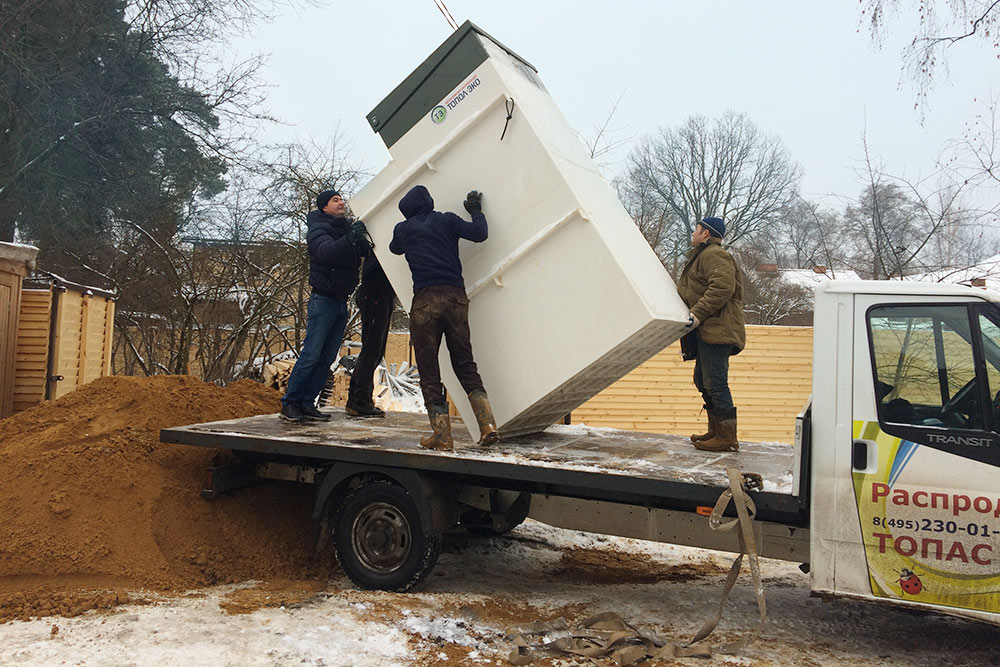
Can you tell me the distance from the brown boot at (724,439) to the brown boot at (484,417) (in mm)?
1469

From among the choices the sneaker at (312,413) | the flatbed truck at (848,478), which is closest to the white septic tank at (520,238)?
the flatbed truck at (848,478)

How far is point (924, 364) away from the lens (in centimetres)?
388

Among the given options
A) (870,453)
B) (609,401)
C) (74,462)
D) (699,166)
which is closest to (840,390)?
(870,453)

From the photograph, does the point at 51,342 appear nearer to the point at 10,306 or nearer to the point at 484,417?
the point at 10,306

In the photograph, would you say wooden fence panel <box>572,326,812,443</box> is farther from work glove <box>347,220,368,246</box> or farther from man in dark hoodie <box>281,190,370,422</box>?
work glove <box>347,220,368,246</box>

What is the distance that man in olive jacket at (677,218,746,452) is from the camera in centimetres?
523

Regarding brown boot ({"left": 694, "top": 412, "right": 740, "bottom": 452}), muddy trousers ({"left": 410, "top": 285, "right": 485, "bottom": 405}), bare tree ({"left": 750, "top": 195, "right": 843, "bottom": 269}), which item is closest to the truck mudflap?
brown boot ({"left": 694, "top": 412, "right": 740, "bottom": 452})

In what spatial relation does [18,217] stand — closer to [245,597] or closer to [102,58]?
[102,58]

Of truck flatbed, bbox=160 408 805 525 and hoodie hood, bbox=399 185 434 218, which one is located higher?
hoodie hood, bbox=399 185 434 218

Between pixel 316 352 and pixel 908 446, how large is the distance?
431cm

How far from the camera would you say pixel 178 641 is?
3.89 meters

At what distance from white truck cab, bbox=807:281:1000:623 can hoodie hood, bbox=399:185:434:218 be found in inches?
103

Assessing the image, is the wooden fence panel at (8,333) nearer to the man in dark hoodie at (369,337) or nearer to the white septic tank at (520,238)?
the man in dark hoodie at (369,337)

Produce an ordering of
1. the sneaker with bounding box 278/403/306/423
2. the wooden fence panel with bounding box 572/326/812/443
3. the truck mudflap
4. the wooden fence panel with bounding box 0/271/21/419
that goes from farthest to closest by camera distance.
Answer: the wooden fence panel with bounding box 572/326/812/443 < the wooden fence panel with bounding box 0/271/21/419 < the sneaker with bounding box 278/403/306/423 < the truck mudflap
